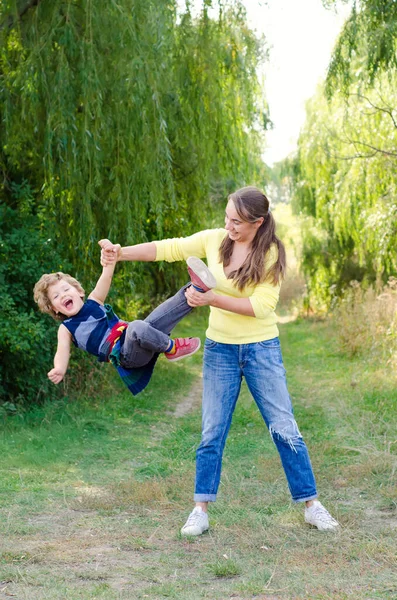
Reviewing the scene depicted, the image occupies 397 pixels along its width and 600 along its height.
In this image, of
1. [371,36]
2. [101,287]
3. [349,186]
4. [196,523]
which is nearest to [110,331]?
[101,287]

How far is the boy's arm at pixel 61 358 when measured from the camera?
179 inches

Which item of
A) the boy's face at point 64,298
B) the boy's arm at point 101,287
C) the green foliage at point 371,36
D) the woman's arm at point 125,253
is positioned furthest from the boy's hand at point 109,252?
the green foliage at point 371,36

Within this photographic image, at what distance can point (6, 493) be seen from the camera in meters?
5.56

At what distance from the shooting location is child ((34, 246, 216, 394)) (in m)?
4.46

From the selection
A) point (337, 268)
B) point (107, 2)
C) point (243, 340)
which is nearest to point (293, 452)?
point (243, 340)

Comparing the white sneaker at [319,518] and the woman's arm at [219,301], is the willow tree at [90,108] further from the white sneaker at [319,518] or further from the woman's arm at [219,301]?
the white sneaker at [319,518]

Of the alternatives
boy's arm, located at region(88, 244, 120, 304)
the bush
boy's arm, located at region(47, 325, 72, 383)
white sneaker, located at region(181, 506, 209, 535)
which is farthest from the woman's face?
the bush

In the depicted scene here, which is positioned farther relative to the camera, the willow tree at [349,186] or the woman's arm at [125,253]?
the willow tree at [349,186]

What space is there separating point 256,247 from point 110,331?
3.15 feet

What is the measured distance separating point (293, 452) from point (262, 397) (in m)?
0.35

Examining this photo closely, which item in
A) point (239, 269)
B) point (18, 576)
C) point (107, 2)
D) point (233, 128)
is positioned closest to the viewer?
point (18, 576)

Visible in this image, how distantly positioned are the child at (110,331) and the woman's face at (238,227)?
0.41 meters

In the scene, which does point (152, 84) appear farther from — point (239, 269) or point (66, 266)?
point (239, 269)

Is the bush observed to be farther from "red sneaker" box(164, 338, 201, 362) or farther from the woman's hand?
the woman's hand
